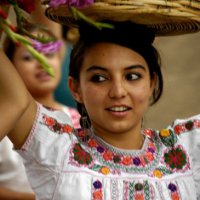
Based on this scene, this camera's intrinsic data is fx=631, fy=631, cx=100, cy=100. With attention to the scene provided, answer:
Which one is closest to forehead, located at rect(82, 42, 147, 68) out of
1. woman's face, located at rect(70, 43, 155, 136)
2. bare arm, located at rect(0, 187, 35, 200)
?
woman's face, located at rect(70, 43, 155, 136)

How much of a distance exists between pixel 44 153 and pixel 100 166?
176 mm

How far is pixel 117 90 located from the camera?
1.81m

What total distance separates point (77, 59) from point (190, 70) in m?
1.82

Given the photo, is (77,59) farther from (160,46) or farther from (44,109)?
(160,46)

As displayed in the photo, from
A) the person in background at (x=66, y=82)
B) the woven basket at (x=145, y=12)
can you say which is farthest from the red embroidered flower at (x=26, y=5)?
the person in background at (x=66, y=82)

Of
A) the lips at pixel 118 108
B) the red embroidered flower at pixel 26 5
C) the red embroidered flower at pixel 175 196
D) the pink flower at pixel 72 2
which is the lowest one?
the red embroidered flower at pixel 175 196

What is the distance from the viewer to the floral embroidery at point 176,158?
195 cm

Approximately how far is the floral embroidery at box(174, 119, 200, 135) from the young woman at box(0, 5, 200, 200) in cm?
2

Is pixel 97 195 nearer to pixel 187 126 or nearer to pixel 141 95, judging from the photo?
pixel 141 95

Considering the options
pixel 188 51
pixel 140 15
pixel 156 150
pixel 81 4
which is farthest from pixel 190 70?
pixel 81 4

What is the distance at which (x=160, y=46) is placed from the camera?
374 centimetres

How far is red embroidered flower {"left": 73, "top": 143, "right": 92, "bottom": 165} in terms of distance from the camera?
A: 1.85 metres

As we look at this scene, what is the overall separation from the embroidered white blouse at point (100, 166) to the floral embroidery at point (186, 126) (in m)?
0.03

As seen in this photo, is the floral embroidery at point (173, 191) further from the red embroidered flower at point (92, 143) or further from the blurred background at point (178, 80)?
the blurred background at point (178, 80)
